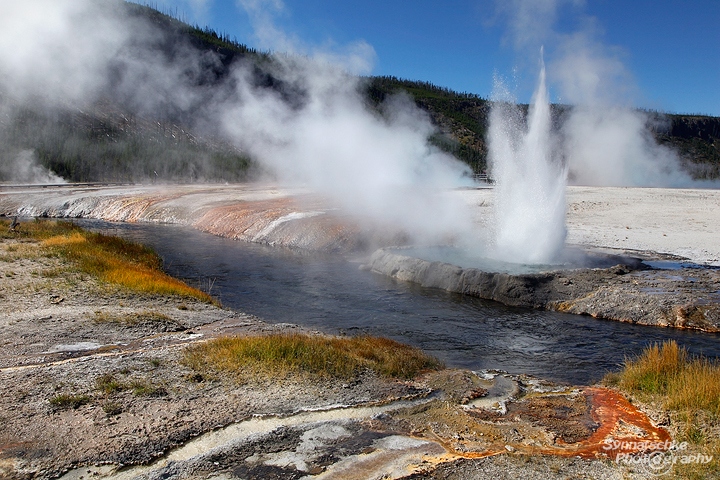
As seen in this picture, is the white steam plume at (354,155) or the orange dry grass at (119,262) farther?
the white steam plume at (354,155)

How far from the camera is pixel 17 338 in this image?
716 centimetres

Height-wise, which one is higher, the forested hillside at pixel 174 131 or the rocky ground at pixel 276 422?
the forested hillside at pixel 174 131

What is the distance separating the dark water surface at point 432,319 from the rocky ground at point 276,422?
1420mm

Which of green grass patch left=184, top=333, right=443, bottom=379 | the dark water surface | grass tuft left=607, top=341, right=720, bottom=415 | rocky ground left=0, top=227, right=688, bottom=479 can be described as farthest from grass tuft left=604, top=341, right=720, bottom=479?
green grass patch left=184, top=333, right=443, bottom=379

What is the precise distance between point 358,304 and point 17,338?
20.2 feet

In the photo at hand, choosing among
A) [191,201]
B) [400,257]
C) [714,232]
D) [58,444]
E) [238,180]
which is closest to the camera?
[58,444]

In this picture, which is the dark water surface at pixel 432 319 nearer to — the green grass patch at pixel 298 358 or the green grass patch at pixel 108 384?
the green grass patch at pixel 298 358

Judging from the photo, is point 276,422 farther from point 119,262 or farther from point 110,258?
point 110,258

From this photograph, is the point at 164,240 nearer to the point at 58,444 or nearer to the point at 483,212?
the point at 483,212

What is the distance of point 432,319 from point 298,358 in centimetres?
456

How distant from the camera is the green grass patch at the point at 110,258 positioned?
10594mm

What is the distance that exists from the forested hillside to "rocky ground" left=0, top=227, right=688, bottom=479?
117ft

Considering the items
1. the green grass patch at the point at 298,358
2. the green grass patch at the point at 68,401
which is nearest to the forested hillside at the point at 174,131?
the green grass patch at the point at 298,358

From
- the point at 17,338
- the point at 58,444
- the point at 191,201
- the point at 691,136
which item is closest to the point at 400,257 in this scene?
the point at 17,338
